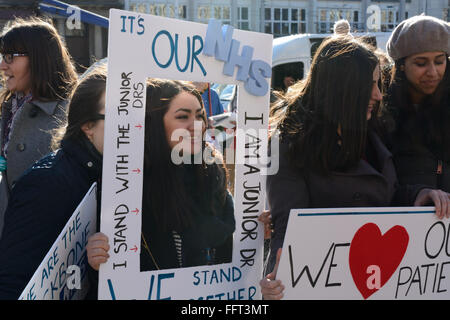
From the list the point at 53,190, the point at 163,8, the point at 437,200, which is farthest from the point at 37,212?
the point at 163,8

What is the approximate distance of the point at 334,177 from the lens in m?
1.69

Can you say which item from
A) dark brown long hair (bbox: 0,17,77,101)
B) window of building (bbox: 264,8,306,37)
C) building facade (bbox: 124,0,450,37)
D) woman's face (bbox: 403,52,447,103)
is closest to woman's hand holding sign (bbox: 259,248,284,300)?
woman's face (bbox: 403,52,447,103)

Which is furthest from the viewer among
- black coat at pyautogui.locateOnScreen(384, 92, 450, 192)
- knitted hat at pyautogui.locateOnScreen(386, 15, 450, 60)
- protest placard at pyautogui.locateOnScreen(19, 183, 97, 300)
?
knitted hat at pyautogui.locateOnScreen(386, 15, 450, 60)

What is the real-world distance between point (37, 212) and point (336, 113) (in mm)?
944

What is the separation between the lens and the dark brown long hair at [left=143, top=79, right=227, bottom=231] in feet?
5.07

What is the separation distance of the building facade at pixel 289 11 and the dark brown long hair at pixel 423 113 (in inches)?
945

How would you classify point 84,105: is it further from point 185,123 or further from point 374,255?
point 374,255

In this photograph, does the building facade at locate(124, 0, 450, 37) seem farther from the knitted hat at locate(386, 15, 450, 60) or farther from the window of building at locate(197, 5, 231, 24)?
the knitted hat at locate(386, 15, 450, 60)

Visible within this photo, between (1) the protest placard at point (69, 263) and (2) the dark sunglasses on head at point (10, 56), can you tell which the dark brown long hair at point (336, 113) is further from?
(2) the dark sunglasses on head at point (10, 56)

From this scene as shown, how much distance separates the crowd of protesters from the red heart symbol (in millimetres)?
115

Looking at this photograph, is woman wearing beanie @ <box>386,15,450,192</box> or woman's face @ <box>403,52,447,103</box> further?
woman's face @ <box>403,52,447,103</box>

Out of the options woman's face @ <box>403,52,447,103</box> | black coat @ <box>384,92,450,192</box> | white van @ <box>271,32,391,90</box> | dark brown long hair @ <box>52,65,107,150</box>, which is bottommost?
black coat @ <box>384,92,450,192</box>
